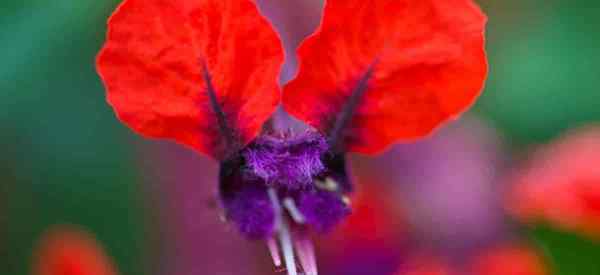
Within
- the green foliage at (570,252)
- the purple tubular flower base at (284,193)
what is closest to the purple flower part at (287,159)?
the purple tubular flower base at (284,193)

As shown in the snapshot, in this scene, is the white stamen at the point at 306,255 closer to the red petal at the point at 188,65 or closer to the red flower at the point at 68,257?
the red petal at the point at 188,65

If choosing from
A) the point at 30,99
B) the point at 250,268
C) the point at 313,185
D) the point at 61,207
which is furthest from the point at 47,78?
the point at 313,185

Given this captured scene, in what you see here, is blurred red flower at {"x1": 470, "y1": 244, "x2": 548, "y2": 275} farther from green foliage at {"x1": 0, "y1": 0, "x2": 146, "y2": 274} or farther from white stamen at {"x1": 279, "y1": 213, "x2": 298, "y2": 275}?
green foliage at {"x1": 0, "y1": 0, "x2": 146, "y2": 274}

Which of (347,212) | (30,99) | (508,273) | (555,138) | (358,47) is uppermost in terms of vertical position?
(358,47)

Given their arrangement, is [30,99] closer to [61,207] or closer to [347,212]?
[61,207]

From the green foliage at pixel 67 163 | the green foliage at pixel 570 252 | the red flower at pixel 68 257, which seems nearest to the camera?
the green foliage at pixel 570 252

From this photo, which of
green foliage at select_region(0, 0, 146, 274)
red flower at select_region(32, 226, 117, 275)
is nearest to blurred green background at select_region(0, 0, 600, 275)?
green foliage at select_region(0, 0, 146, 274)
